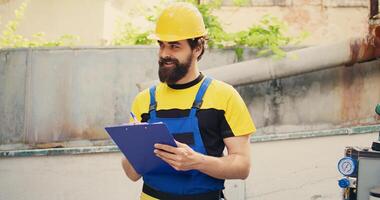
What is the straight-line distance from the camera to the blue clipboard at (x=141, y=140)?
174 centimetres

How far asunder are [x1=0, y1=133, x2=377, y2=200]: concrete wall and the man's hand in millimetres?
1890

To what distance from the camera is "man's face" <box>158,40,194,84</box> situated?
2.03 metres

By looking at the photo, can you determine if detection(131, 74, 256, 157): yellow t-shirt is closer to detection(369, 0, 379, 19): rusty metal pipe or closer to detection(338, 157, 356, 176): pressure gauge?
detection(338, 157, 356, 176): pressure gauge

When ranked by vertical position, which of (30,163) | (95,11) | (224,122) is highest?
(95,11)

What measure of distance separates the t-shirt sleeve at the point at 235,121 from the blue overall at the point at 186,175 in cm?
13

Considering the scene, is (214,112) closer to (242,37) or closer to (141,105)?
(141,105)

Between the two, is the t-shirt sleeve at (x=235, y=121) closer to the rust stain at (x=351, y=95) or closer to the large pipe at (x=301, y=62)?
the large pipe at (x=301, y=62)

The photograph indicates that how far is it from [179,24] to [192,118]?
1.52 feet

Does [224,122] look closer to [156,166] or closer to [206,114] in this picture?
[206,114]

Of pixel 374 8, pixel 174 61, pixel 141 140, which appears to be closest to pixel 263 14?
pixel 374 8

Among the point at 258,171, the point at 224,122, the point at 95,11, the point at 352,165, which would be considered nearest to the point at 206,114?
the point at 224,122

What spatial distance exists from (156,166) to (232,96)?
1.56ft

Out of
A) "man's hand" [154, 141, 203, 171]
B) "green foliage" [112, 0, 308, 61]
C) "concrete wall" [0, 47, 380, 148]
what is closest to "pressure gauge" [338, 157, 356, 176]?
"man's hand" [154, 141, 203, 171]

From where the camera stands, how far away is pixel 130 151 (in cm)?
191
